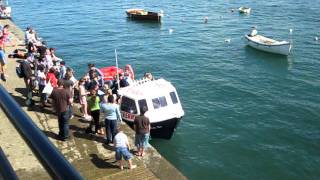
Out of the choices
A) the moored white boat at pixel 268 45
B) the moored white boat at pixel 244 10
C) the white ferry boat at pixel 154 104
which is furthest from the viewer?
the moored white boat at pixel 244 10

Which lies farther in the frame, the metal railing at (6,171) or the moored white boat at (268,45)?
the moored white boat at (268,45)

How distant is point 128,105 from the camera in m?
22.0

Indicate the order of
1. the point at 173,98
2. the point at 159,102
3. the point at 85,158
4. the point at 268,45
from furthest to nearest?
the point at 268,45, the point at 173,98, the point at 159,102, the point at 85,158

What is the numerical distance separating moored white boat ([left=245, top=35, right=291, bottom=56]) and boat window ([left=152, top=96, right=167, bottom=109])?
78.6ft

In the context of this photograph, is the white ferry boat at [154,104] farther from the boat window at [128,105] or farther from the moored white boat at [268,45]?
the moored white boat at [268,45]

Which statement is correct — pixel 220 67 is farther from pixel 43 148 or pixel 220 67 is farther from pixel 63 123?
pixel 43 148

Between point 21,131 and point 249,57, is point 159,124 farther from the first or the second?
point 249,57

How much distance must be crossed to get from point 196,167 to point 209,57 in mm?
22677

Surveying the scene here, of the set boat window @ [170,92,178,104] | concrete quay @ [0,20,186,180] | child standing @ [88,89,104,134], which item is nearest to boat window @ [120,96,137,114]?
boat window @ [170,92,178,104]

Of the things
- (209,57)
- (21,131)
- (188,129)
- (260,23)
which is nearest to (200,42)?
(209,57)

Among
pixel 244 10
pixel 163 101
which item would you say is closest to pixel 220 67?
pixel 163 101

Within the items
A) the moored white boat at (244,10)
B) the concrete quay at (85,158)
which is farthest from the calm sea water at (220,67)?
the concrete quay at (85,158)

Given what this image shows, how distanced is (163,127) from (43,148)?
20444 millimetres

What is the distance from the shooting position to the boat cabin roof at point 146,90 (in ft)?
71.3
